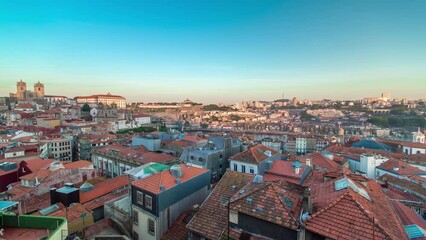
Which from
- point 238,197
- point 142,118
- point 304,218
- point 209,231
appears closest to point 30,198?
point 209,231

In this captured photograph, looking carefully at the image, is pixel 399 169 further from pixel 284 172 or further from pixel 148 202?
pixel 148 202

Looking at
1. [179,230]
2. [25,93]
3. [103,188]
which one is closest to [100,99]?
[25,93]

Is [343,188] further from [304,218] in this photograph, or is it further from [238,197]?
[238,197]

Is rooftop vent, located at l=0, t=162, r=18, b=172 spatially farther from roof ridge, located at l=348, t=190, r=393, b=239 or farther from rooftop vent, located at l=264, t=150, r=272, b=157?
roof ridge, located at l=348, t=190, r=393, b=239

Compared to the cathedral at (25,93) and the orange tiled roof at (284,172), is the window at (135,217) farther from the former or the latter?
the cathedral at (25,93)

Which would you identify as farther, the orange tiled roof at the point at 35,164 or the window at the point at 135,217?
the orange tiled roof at the point at 35,164

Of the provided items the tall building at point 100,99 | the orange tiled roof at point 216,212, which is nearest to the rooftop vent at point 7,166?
the orange tiled roof at point 216,212

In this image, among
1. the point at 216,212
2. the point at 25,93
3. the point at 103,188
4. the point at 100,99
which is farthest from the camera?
the point at 100,99

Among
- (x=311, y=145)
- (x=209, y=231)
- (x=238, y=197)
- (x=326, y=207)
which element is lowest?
(x=311, y=145)
